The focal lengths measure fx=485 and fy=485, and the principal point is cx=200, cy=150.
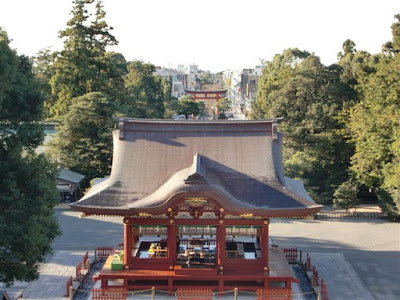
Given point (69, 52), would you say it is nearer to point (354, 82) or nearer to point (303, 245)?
point (354, 82)

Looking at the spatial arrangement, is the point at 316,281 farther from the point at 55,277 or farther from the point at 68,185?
the point at 68,185

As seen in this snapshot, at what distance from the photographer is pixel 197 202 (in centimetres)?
1612

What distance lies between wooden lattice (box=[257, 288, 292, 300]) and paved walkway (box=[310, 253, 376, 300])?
6.90 ft

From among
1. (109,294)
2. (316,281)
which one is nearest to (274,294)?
(316,281)

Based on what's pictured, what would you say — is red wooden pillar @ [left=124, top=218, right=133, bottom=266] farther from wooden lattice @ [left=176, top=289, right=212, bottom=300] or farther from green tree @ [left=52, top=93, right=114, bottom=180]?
green tree @ [left=52, top=93, right=114, bottom=180]

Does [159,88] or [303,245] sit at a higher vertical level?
[159,88]

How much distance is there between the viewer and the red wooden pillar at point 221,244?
1677cm

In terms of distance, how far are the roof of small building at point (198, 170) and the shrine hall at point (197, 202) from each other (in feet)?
0.12

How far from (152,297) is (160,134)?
20.1 ft

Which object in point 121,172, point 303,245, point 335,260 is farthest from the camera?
point 303,245

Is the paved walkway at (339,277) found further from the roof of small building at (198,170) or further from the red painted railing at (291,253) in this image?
the roof of small building at (198,170)

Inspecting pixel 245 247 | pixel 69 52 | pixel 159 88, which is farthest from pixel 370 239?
pixel 159 88

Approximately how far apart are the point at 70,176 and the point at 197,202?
56.8ft

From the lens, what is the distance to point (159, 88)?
57281mm
